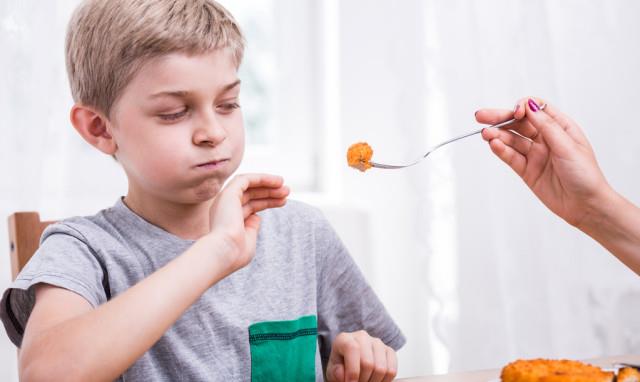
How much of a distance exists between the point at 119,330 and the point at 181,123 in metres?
0.30

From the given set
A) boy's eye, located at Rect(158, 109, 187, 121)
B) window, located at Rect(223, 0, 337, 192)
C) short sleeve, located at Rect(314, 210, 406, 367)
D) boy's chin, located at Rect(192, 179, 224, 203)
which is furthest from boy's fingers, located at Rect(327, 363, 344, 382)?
window, located at Rect(223, 0, 337, 192)

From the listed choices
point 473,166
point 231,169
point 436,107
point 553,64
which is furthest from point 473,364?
point 231,169

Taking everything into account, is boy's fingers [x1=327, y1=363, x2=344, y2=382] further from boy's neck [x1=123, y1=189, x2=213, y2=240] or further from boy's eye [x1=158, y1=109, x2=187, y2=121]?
boy's eye [x1=158, y1=109, x2=187, y2=121]

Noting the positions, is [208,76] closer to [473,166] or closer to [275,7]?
→ [473,166]

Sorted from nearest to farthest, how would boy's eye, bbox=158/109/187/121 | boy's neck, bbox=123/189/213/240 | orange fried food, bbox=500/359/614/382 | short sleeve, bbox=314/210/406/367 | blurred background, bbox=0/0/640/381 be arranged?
orange fried food, bbox=500/359/614/382 < boy's eye, bbox=158/109/187/121 < boy's neck, bbox=123/189/213/240 < short sleeve, bbox=314/210/406/367 < blurred background, bbox=0/0/640/381

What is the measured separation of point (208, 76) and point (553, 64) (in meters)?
1.06

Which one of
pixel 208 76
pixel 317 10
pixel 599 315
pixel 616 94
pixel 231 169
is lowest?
pixel 599 315

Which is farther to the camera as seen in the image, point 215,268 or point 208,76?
point 208,76

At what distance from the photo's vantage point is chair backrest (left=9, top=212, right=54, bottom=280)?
3.47 ft

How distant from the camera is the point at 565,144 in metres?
1.04

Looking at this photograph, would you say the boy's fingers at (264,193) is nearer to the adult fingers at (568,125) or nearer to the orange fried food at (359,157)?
the orange fried food at (359,157)

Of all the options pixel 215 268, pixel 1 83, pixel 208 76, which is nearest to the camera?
pixel 215 268

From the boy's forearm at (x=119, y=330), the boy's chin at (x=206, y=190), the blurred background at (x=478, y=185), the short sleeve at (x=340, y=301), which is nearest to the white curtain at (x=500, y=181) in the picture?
the blurred background at (x=478, y=185)

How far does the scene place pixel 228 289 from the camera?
1.04 m
